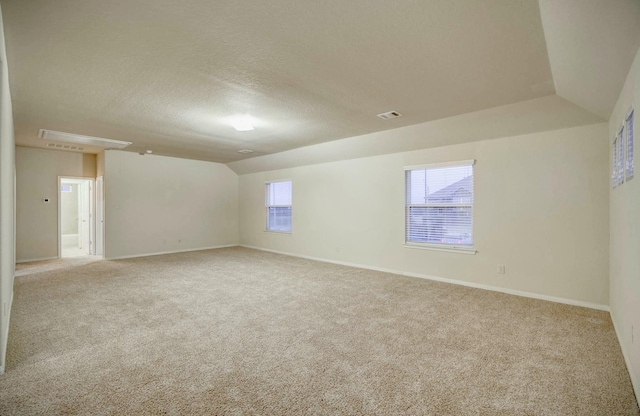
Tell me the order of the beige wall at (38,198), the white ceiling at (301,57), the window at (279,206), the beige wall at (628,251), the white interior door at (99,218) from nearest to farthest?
the white ceiling at (301,57)
the beige wall at (628,251)
the beige wall at (38,198)
the white interior door at (99,218)
the window at (279,206)

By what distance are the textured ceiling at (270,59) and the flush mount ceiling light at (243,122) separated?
142 millimetres

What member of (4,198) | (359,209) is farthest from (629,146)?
(4,198)

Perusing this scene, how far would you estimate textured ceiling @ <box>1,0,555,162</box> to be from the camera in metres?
1.85

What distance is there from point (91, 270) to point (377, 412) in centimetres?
612

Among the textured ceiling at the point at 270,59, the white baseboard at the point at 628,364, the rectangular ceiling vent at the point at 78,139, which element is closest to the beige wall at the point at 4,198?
the textured ceiling at the point at 270,59

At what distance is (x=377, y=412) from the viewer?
177 centimetres

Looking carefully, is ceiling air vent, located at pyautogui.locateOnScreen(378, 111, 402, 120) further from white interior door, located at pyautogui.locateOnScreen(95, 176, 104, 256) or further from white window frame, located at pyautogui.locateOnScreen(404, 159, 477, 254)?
white interior door, located at pyautogui.locateOnScreen(95, 176, 104, 256)

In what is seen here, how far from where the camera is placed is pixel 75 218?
10234 millimetres

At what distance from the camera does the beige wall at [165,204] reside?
273 inches

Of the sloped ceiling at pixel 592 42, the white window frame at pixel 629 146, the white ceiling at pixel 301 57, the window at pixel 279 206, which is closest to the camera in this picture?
the sloped ceiling at pixel 592 42

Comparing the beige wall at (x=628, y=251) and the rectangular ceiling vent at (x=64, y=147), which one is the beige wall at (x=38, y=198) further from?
the beige wall at (x=628, y=251)

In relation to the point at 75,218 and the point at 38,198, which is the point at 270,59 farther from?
the point at 75,218

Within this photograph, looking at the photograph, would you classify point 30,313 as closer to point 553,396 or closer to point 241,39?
point 241,39

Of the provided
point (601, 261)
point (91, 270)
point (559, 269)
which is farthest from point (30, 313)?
point (601, 261)
